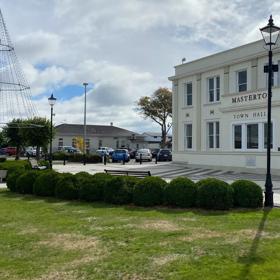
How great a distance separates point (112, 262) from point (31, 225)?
12.4 feet

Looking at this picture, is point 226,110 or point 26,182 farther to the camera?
point 226,110

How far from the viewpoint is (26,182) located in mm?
16047

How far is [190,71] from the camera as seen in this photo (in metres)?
34.0

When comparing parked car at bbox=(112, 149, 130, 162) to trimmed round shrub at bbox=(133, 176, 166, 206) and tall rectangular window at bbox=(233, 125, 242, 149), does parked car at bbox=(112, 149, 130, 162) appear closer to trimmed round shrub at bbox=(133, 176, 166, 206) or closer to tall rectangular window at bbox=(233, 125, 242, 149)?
tall rectangular window at bbox=(233, 125, 242, 149)

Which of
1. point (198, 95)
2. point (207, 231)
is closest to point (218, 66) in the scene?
point (198, 95)

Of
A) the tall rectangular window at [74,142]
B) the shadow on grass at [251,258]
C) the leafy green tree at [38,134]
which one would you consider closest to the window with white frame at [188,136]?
the leafy green tree at [38,134]

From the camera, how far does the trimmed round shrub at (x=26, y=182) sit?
16.0 metres

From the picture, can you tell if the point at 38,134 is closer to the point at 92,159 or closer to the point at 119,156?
the point at 92,159

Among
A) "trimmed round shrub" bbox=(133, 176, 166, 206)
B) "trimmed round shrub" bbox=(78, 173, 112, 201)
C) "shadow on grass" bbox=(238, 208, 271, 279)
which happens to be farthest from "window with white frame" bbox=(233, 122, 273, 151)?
"shadow on grass" bbox=(238, 208, 271, 279)

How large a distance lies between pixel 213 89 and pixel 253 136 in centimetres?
688

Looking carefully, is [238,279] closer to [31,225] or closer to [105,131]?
[31,225]

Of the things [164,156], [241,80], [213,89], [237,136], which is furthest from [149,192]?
[164,156]

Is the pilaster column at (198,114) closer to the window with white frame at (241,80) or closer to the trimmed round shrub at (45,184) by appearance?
the window with white frame at (241,80)

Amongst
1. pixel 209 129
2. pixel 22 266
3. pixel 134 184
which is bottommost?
pixel 22 266
